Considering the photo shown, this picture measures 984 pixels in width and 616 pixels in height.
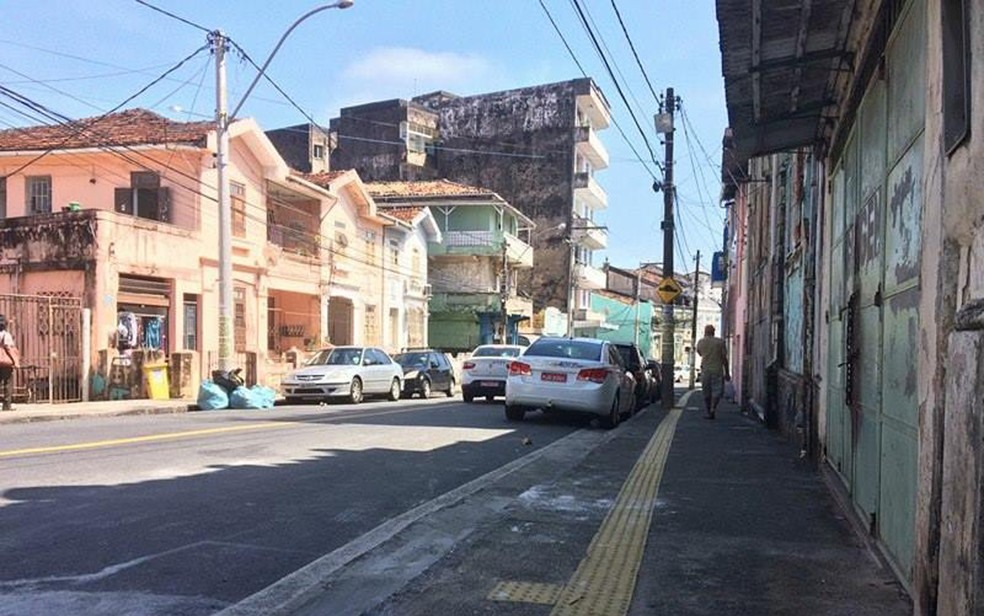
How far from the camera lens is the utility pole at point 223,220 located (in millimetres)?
19375

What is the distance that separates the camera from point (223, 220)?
19562 millimetres

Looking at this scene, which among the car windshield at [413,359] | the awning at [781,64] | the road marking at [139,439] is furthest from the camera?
the car windshield at [413,359]

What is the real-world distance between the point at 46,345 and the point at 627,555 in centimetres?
1726

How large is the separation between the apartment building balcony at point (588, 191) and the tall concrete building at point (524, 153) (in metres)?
0.10

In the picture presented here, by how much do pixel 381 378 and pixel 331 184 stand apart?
1208 cm

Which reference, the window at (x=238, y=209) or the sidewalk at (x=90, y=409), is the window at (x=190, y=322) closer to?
the window at (x=238, y=209)

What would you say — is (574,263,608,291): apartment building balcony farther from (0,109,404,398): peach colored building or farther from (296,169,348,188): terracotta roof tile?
(0,109,404,398): peach colored building

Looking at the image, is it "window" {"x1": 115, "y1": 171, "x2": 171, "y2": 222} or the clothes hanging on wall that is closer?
the clothes hanging on wall

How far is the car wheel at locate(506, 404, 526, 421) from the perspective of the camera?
557 inches

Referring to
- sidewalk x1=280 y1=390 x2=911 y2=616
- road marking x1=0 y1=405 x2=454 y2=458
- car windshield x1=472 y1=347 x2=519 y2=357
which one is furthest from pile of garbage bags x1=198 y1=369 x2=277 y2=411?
sidewalk x1=280 y1=390 x2=911 y2=616

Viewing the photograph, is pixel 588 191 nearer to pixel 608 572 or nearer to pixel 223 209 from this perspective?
pixel 223 209

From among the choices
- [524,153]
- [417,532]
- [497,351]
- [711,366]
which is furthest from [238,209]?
[524,153]

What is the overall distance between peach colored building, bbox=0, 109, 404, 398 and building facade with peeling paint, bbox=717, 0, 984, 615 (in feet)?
54.1

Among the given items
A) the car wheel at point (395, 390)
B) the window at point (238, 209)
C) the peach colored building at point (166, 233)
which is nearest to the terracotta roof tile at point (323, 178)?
the peach colored building at point (166, 233)
